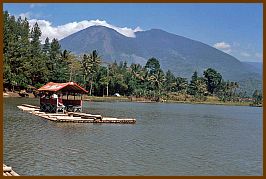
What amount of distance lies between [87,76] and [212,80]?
151ft

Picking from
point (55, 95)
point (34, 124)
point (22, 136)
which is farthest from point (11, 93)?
point (22, 136)

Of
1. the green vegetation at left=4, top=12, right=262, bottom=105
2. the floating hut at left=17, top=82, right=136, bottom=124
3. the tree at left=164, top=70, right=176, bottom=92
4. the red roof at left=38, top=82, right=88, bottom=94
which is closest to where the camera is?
the floating hut at left=17, top=82, right=136, bottom=124

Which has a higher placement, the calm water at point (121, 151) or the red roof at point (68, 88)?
the red roof at point (68, 88)

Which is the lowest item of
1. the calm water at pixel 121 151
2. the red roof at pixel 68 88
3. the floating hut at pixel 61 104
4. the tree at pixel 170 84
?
the calm water at pixel 121 151

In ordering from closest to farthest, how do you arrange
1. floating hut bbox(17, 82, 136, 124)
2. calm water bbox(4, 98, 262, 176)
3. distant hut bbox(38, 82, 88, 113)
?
calm water bbox(4, 98, 262, 176), floating hut bbox(17, 82, 136, 124), distant hut bbox(38, 82, 88, 113)

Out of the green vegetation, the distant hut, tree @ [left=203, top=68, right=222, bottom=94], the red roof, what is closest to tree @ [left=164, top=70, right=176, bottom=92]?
the green vegetation

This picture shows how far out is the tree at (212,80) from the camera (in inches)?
Result: 4311

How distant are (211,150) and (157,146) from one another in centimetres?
271

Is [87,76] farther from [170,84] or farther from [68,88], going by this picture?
[68,88]

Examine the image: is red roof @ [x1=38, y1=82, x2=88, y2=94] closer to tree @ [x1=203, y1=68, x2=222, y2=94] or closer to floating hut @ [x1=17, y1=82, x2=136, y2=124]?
floating hut @ [x1=17, y1=82, x2=136, y2=124]

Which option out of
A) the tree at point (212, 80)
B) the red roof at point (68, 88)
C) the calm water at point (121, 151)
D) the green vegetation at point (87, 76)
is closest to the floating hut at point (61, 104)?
the red roof at point (68, 88)

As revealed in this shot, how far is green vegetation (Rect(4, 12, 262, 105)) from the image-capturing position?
63.1 metres

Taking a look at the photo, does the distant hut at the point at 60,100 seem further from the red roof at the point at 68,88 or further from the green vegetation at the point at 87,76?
the green vegetation at the point at 87,76

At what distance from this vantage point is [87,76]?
76.9 m
